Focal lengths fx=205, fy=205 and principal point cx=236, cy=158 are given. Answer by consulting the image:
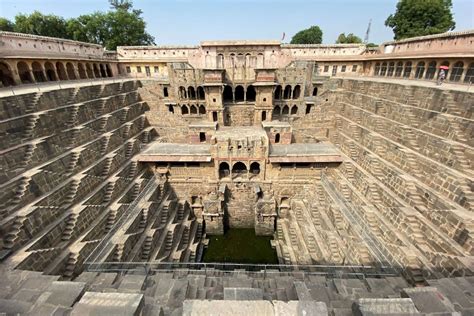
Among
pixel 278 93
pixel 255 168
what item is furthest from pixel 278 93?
pixel 255 168

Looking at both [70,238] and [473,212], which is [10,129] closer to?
[70,238]

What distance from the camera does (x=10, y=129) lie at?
1091cm

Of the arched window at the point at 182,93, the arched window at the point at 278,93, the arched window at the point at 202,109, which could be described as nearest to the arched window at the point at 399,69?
the arched window at the point at 278,93

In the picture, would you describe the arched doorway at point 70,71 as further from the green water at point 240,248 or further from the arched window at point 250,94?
the green water at point 240,248

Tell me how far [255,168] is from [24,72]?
26828mm

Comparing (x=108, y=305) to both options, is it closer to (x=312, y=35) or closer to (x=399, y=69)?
(x=399, y=69)

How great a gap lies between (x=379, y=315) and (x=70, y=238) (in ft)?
42.3

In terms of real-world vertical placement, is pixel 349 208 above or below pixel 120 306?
below

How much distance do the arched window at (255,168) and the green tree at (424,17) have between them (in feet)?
120

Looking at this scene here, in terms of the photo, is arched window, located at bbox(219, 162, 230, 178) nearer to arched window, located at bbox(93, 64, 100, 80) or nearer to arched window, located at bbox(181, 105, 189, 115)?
A: arched window, located at bbox(181, 105, 189, 115)

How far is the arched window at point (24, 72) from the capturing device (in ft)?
70.9

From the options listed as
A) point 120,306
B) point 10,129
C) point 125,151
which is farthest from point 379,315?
point 125,151

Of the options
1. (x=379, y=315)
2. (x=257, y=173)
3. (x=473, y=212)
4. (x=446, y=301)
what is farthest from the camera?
(x=257, y=173)

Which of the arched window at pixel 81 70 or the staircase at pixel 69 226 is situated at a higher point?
the arched window at pixel 81 70
